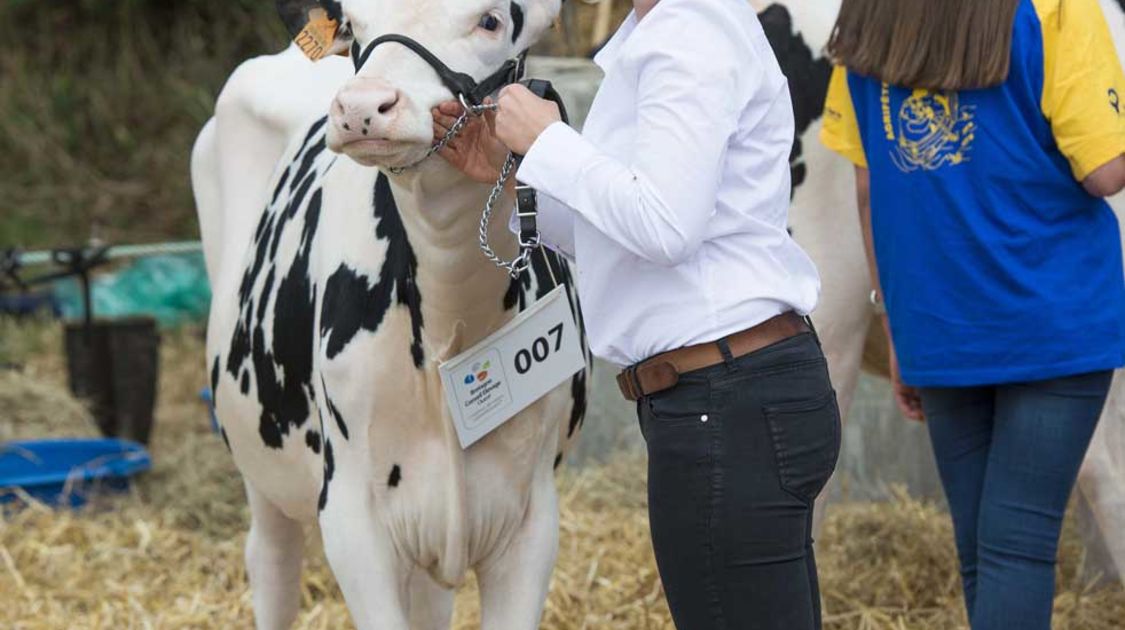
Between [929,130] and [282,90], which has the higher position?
[282,90]

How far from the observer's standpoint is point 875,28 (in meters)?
3.11

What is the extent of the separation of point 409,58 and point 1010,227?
113cm

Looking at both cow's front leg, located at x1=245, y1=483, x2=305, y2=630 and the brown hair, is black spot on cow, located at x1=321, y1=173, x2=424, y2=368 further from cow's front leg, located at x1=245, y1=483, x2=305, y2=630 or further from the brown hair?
cow's front leg, located at x1=245, y1=483, x2=305, y2=630

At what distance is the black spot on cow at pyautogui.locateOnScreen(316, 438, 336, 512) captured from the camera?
311cm

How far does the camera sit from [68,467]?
6.06m

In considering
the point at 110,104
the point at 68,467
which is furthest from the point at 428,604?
the point at 110,104

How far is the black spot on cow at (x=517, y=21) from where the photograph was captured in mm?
2734

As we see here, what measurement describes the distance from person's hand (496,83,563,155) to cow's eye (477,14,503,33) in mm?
309

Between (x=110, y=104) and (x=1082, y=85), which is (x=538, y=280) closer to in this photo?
(x=1082, y=85)

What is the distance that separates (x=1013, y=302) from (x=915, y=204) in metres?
0.26

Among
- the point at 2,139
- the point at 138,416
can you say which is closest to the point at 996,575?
the point at 138,416

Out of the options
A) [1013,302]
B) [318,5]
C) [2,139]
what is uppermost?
[2,139]

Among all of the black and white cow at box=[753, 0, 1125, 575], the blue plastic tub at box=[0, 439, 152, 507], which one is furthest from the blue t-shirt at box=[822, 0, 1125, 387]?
the blue plastic tub at box=[0, 439, 152, 507]

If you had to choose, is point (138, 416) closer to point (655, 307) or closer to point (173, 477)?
point (173, 477)
